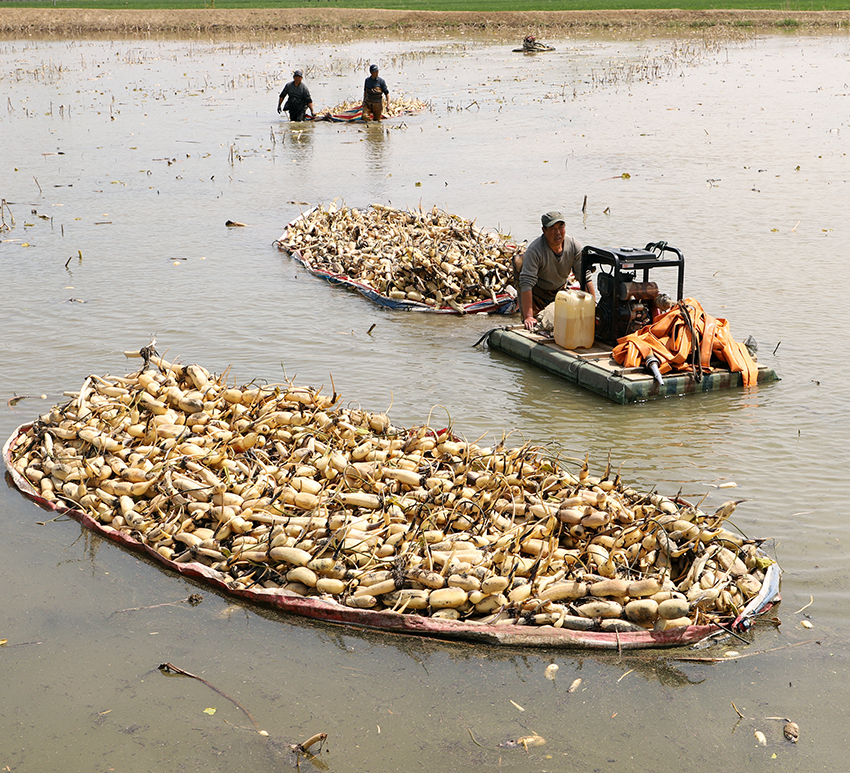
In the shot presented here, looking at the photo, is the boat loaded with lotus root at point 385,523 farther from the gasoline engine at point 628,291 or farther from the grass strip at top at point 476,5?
the grass strip at top at point 476,5

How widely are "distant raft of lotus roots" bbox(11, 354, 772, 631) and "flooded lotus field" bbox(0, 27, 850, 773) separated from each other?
23 cm

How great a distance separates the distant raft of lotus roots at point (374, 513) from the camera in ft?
15.7

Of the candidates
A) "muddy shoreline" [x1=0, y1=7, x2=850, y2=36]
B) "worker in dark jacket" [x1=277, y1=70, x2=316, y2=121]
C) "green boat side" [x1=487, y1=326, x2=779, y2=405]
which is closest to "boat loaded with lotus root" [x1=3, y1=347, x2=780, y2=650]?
"green boat side" [x1=487, y1=326, x2=779, y2=405]

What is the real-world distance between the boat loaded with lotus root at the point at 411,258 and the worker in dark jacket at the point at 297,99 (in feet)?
37.8

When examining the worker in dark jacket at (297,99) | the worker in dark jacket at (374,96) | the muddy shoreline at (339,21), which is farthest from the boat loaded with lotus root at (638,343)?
the muddy shoreline at (339,21)

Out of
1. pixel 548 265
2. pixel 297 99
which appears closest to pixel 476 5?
pixel 297 99

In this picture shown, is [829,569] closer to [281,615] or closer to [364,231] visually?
[281,615]

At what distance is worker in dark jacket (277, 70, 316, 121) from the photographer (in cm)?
2356

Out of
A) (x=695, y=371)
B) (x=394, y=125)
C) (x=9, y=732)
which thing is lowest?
(x=9, y=732)

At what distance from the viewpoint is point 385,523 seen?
5.19 meters

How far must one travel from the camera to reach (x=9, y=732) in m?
4.19

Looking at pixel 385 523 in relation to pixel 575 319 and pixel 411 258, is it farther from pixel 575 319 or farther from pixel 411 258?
pixel 411 258

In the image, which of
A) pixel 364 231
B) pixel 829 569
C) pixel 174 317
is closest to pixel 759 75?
pixel 364 231

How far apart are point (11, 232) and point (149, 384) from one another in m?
8.73
